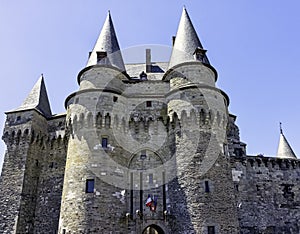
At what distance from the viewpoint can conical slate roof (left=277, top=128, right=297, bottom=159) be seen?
30.3 m

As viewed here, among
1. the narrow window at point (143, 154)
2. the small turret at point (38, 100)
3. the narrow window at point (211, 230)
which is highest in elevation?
the small turret at point (38, 100)

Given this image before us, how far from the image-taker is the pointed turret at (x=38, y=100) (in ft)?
91.9

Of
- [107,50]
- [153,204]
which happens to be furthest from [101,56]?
[153,204]

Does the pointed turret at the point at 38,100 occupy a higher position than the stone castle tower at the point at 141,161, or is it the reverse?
the pointed turret at the point at 38,100

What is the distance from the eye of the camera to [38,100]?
28641mm

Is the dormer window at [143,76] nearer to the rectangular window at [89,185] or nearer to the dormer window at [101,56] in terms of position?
the dormer window at [101,56]

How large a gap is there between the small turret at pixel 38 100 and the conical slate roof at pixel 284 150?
2029 cm

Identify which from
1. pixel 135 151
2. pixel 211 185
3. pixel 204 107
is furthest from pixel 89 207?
pixel 204 107

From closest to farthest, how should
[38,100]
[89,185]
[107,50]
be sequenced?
[89,185], [107,50], [38,100]

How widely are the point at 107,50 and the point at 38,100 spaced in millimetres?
7557

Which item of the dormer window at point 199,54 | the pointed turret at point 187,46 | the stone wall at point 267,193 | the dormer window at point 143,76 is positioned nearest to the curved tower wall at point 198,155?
the dormer window at point 199,54

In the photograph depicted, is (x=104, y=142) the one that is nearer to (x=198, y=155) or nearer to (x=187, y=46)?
(x=198, y=155)

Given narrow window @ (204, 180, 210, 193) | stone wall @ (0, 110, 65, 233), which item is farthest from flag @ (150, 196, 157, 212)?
stone wall @ (0, 110, 65, 233)

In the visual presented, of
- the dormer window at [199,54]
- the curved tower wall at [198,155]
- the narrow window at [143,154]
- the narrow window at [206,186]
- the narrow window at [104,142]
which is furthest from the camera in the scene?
the dormer window at [199,54]
